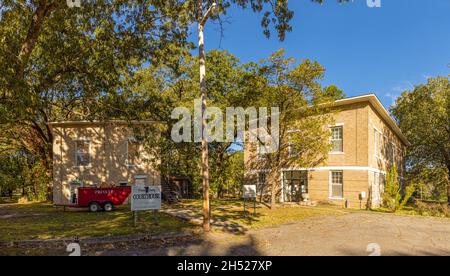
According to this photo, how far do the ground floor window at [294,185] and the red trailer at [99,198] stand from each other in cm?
1423

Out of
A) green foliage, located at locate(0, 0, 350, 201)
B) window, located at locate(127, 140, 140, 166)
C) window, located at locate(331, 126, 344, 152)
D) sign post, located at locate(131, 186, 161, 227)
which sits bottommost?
sign post, located at locate(131, 186, 161, 227)

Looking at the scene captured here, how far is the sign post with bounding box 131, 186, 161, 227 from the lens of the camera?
42.5ft

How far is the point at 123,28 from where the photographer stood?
12070 millimetres

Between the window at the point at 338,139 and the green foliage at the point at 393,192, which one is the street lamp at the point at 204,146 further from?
the window at the point at 338,139

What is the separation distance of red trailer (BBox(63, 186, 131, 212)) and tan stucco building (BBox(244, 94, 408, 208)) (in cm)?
990

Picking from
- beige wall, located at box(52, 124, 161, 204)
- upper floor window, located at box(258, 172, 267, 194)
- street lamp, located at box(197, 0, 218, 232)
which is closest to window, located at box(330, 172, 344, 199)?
upper floor window, located at box(258, 172, 267, 194)

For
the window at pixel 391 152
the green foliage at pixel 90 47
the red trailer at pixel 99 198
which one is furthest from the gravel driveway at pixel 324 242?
the window at pixel 391 152

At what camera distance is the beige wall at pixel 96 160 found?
25.6 metres

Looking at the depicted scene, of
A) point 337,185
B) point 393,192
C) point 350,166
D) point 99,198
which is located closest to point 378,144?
point 350,166

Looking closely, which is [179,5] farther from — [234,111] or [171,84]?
[171,84]

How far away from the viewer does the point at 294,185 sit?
27797 mm

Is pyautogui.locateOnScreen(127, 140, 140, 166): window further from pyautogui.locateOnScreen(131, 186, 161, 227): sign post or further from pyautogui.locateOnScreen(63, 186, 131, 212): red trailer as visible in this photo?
pyautogui.locateOnScreen(131, 186, 161, 227): sign post
